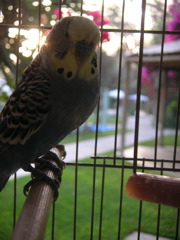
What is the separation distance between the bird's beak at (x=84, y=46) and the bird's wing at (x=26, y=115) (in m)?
0.12

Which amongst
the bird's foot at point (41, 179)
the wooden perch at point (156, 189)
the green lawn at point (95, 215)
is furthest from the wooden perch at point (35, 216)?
the green lawn at point (95, 215)

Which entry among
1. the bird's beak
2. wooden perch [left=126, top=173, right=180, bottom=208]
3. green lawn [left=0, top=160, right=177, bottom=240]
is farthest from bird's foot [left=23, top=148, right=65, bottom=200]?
green lawn [left=0, top=160, right=177, bottom=240]

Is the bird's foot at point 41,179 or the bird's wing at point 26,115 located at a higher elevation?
the bird's wing at point 26,115

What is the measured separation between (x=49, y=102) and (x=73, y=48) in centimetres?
15

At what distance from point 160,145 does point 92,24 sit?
10.4 ft

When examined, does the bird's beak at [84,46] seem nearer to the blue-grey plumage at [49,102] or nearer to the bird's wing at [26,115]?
the blue-grey plumage at [49,102]

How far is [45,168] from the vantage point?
75cm

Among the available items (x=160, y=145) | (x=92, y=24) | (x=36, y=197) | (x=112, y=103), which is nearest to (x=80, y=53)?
(x=92, y=24)

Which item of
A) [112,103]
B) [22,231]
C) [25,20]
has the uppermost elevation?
[112,103]

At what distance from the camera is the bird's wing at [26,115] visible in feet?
2.24

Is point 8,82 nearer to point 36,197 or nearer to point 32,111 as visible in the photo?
point 32,111

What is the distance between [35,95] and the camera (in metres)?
0.68

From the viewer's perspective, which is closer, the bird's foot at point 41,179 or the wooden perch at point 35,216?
the wooden perch at point 35,216

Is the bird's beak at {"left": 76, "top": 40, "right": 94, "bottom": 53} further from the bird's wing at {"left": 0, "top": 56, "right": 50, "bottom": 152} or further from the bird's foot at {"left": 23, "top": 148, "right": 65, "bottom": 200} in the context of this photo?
the bird's foot at {"left": 23, "top": 148, "right": 65, "bottom": 200}
